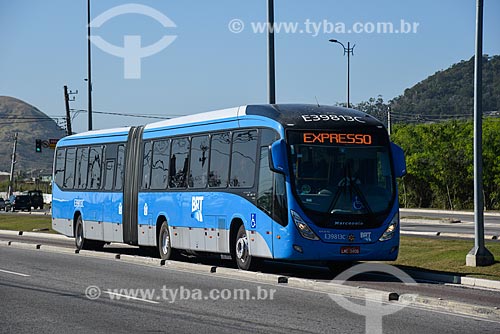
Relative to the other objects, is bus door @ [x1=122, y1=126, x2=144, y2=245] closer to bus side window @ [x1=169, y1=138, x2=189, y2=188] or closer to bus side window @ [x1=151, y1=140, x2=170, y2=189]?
bus side window @ [x1=151, y1=140, x2=170, y2=189]

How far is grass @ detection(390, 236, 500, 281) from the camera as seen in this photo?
20.5 m

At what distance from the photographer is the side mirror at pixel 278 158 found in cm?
1953

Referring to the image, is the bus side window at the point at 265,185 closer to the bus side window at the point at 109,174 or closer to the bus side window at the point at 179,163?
the bus side window at the point at 179,163

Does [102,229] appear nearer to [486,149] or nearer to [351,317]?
[351,317]

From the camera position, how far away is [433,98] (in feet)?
638

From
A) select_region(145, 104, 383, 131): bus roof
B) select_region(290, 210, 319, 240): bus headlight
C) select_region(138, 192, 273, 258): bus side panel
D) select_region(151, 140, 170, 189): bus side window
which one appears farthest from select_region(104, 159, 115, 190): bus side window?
select_region(290, 210, 319, 240): bus headlight

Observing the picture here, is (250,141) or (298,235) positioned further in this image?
(250,141)

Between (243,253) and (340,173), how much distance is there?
9.66 ft

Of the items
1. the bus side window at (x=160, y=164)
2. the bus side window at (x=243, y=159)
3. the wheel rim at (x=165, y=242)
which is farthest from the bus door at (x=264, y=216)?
the bus side window at (x=160, y=164)

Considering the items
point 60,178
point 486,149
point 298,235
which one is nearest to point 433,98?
point 486,149

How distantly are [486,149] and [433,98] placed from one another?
439 ft

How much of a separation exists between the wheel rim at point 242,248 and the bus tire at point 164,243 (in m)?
3.85

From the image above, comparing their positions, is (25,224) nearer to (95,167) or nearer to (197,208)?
(95,167)

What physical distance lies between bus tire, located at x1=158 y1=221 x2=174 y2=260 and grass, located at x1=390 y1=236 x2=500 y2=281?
18.4ft
